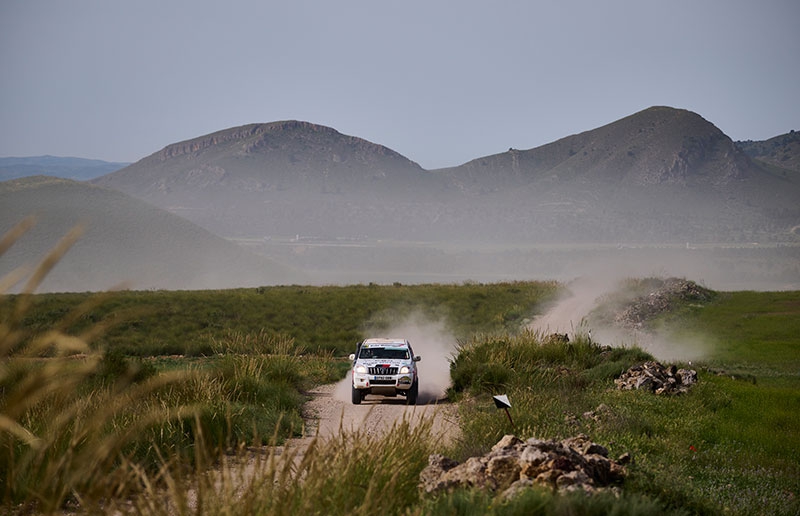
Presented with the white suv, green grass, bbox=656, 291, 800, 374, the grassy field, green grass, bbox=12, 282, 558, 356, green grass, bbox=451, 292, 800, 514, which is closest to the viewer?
the grassy field

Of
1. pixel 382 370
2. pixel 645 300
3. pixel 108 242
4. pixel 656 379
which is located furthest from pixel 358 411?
pixel 108 242

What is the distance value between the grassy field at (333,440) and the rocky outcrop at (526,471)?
0.28m

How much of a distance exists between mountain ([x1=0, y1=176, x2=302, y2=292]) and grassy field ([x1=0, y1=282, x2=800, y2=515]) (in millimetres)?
123928

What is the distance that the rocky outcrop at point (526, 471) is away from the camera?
23.9ft

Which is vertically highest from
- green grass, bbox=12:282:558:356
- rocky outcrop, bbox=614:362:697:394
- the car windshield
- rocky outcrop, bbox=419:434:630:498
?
rocky outcrop, bbox=419:434:630:498

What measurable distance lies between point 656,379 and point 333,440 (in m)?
13.7

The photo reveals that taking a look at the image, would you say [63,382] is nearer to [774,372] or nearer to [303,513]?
[303,513]

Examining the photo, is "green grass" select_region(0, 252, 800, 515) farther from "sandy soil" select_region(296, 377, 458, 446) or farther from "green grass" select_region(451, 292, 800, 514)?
"sandy soil" select_region(296, 377, 458, 446)

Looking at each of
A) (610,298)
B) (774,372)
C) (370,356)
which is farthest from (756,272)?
(370,356)

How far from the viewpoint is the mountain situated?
506 ft

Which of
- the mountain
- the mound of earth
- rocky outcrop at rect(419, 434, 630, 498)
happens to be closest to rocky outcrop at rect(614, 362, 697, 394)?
rocky outcrop at rect(419, 434, 630, 498)

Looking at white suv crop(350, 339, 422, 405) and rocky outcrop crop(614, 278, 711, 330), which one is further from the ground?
white suv crop(350, 339, 422, 405)

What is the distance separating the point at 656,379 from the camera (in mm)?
18875

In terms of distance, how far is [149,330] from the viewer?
161 feet
